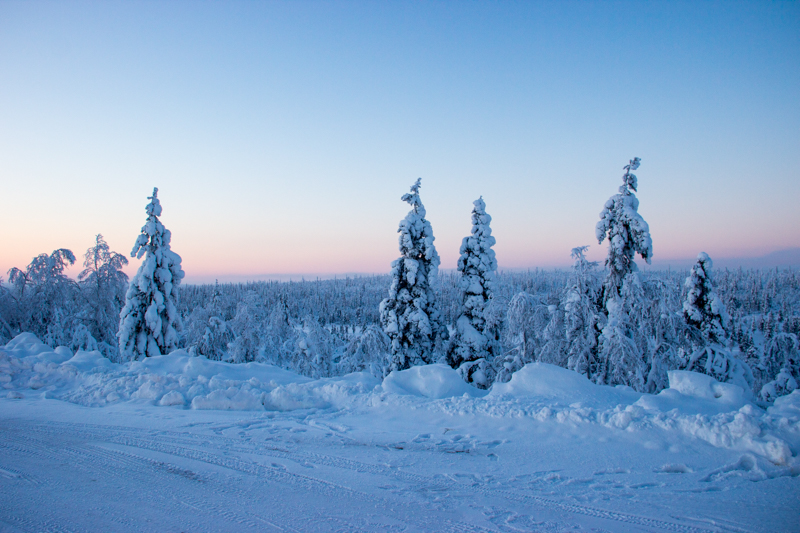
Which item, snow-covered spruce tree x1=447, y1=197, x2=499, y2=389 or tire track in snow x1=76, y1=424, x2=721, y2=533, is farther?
snow-covered spruce tree x1=447, y1=197, x2=499, y2=389

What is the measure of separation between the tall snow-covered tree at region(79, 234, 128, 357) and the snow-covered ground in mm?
16778

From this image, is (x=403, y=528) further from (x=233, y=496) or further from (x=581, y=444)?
(x=581, y=444)

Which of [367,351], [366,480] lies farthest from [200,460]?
[367,351]

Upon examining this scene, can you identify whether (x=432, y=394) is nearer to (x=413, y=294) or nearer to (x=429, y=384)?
(x=429, y=384)

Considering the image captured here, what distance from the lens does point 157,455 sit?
6.21 m

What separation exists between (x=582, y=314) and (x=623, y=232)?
173 inches

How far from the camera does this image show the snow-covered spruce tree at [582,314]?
17.3 meters

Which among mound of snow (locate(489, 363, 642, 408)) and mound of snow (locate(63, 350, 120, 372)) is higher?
mound of snow (locate(489, 363, 642, 408))

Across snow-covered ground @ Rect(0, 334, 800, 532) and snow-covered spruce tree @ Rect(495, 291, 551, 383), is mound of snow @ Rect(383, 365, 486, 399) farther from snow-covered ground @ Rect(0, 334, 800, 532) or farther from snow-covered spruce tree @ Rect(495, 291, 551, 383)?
snow-covered spruce tree @ Rect(495, 291, 551, 383)

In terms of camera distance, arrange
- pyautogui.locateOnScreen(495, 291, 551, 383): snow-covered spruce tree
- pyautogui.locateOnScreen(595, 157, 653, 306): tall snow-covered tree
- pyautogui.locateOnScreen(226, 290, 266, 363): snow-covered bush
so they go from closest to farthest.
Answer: pyautogui.locateOnScreen(595, 157, 653, 306): tall snow-covered tree, pyautogui.locateOnScreen(495, 291, 551, 383): snow-covered spruce tree, pyautogui.locateOnScreen(226, 290, 266, 363): snow-covered bush

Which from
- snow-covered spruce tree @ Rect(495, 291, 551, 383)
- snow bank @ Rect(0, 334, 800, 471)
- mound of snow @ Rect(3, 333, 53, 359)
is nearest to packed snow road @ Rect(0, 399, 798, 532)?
snow bank @ Rect(0, 334, 800, 471)

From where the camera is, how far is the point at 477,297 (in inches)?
760

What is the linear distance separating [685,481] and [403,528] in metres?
3.85

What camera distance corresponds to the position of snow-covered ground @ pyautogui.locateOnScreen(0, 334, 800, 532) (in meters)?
4.47
